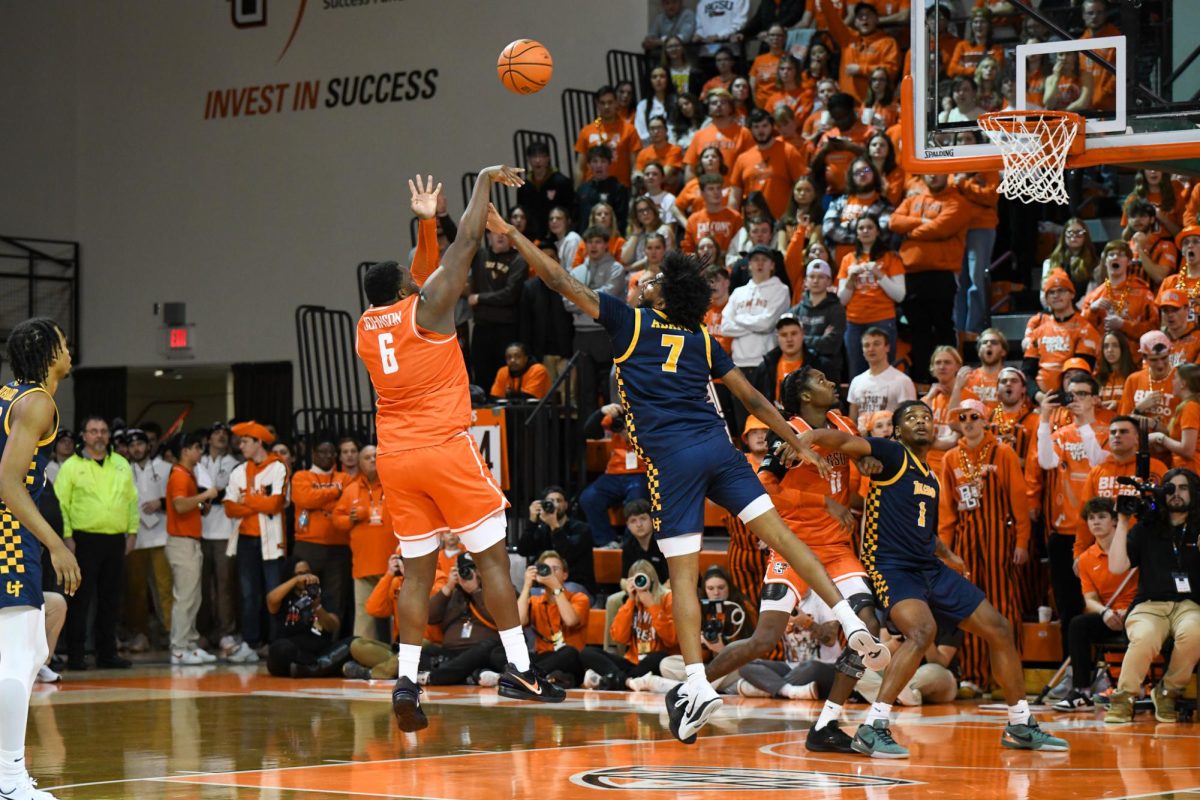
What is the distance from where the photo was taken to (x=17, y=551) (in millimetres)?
6762

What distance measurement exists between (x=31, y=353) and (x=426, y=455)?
207 cm

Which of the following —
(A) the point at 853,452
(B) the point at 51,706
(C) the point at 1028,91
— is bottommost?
(B) the point at 51,706

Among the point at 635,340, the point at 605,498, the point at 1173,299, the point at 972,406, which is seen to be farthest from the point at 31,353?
the point at 1173,299

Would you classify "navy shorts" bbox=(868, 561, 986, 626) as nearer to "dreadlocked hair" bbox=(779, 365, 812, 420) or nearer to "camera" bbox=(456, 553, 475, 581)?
"dreadlocked hair" bbox=(779, 365, 812, 420)

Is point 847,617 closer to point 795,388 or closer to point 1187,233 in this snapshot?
point 795,388

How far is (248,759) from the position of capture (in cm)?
879

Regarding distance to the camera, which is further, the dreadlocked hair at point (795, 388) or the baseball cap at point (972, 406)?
the baseball cap at point (972, 406)

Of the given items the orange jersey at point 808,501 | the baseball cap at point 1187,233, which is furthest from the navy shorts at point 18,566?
the baseball cap at point 1187,233

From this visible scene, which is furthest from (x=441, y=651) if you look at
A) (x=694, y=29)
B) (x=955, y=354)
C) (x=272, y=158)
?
(x=272, y=158)

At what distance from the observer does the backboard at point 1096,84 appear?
9875 mm

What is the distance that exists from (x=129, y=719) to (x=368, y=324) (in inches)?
168

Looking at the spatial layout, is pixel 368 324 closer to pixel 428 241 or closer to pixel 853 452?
pixel 428 241

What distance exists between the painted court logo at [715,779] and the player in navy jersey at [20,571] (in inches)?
96.8

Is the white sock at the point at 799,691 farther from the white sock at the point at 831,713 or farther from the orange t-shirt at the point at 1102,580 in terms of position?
the white sock at the point at 831,713
